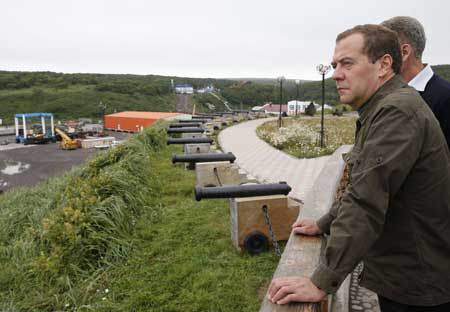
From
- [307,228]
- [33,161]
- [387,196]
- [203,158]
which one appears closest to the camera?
[387,196]

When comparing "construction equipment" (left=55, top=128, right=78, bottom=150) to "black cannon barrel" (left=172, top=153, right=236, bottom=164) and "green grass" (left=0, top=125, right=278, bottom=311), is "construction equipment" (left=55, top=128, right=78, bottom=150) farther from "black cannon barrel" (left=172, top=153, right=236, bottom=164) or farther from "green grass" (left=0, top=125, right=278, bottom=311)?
"black cannon barrel" (left=172, top=153, right=236, bottom=164)

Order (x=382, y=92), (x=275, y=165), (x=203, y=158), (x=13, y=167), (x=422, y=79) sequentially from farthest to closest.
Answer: (x=13, y=167)
(x=275, y=165)
(x=203, y=158)
(x=422, y=79)
(x=382, y=92)

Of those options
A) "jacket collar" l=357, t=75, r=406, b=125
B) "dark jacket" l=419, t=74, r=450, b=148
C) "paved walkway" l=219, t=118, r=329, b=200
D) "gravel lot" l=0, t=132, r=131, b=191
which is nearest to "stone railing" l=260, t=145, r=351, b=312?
"jacket collar" l=357, t=75, r=406, b=125

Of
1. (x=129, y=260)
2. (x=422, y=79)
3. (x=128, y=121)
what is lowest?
(x=128, y=121)

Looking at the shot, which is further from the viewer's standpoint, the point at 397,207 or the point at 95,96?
the point at 95,96

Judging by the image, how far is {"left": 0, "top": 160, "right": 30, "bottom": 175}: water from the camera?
35.4 m

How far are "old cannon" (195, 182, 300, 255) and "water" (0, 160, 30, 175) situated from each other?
3542cm

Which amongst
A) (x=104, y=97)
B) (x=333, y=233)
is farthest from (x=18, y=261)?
(x=104, y=97)

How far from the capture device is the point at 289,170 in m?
10.5

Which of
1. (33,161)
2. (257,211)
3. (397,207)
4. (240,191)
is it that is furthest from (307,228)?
(33,161)

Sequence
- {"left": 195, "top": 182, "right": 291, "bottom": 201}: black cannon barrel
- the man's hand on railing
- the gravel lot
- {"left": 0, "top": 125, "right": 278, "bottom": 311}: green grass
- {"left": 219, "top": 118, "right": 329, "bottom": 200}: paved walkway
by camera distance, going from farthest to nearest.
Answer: the gravel lot
{"left": 219, "top": 118, "right": 329, "bottom": 200}: paved walkway
{"left": 195, "top": 182, "right": 291, "bottom": 201}: black cannon barrel
{"left": 0, "top": 125, "right": 278, "bottom": 311}: green grass
the man's hand on railing

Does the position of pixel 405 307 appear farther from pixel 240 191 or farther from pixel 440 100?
pixel 240 191

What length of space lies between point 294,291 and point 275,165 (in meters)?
10.0

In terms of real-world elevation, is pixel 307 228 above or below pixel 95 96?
below
